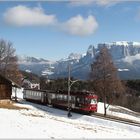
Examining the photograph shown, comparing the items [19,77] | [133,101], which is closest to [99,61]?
[19,77]

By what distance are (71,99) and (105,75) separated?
819cm

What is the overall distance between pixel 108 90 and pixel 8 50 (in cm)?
3773

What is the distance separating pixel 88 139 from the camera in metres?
24.9

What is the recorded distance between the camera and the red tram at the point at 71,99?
55.2 m

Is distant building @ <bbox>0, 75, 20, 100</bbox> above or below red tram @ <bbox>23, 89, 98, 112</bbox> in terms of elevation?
above

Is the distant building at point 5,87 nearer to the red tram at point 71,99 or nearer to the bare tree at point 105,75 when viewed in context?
the red tram at point 71,99

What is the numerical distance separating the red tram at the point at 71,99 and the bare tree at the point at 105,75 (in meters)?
2.52

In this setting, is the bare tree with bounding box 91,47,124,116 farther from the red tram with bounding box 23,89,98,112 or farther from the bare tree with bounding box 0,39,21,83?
the bare tree with bounding box 0,39,21,83

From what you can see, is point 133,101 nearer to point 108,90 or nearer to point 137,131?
point 108,90

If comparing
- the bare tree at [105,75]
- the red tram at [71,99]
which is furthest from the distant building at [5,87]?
the bare tree at [105,75]

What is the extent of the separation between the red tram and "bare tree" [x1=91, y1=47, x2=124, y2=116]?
8.27 feet

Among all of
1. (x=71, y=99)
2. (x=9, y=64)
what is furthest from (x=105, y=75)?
(x=9, y=64)

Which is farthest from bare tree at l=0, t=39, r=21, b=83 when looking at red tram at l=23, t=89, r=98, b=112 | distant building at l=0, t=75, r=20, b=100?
distant building at l=0, t=75, r=20, b=100

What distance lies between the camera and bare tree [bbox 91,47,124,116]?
171 feet
